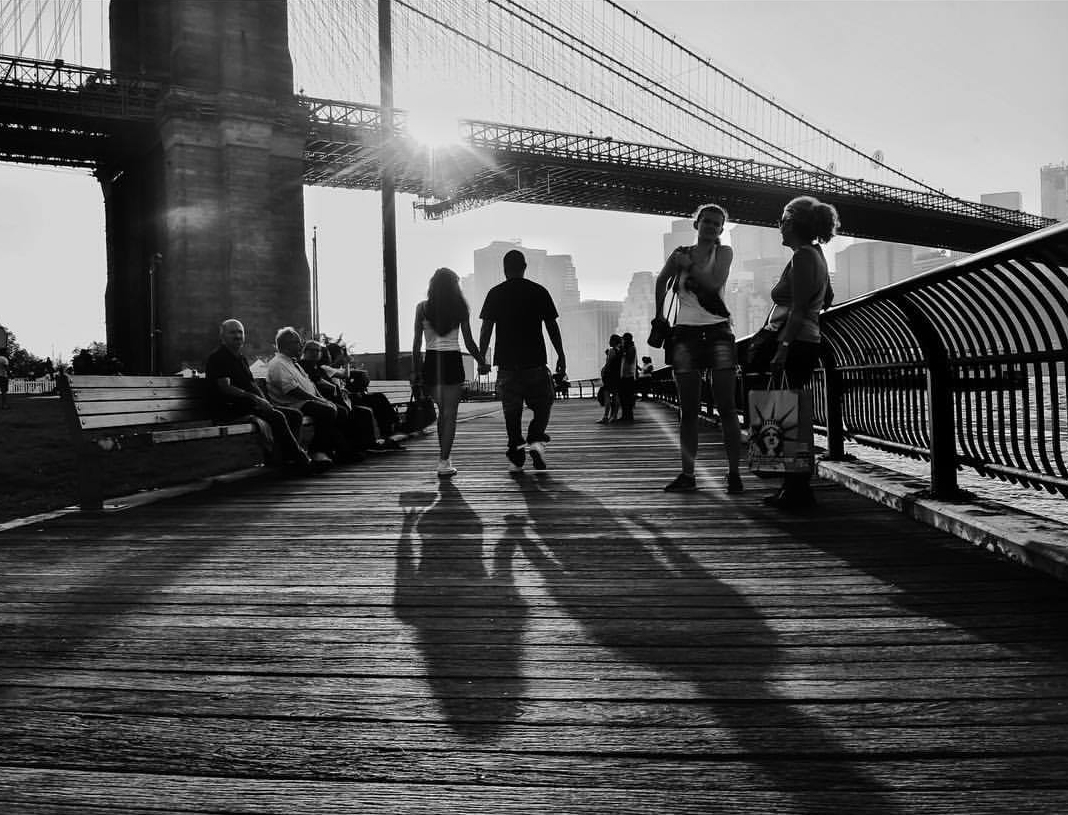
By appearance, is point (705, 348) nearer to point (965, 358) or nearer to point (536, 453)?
point (965, 358)

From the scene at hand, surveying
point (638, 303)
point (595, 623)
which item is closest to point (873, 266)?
point (638, 303)

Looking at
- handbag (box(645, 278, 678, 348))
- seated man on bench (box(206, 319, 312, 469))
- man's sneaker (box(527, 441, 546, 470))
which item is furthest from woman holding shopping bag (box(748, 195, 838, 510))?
seated man on bench (box(206, 319, 312, 469))

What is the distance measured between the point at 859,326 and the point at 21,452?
375 inches

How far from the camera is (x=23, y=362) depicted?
230 feet

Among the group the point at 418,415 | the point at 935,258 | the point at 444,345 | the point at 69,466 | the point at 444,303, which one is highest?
the point at 935,258

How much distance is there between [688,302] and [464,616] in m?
2.92

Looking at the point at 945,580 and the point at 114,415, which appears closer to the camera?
the point at 945,580

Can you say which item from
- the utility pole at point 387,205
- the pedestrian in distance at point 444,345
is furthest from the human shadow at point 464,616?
the utility pole at point 387,205

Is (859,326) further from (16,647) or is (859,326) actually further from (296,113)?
(296,113)

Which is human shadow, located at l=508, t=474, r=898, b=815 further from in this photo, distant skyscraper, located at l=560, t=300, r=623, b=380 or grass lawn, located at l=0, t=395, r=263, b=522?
distant skyscraper, located at l=560, t=300, r=623, b=380

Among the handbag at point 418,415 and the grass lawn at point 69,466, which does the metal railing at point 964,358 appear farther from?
the handbag at point 418,415

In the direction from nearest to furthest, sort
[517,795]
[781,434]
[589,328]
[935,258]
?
[517,795], [781,434], [935,258], [589,328]

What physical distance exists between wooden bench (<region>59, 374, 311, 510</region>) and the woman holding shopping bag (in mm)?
3382

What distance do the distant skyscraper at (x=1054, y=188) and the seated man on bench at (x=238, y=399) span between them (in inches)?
7056
